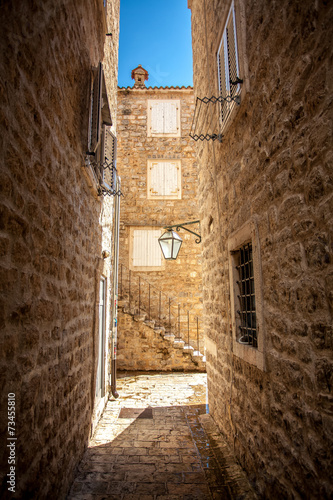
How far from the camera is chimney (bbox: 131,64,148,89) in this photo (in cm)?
1232

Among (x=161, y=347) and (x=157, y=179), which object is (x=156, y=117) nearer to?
(x=157, y=179)

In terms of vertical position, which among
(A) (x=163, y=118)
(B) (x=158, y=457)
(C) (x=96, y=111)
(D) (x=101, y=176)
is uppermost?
(A) (x=163, y=118)

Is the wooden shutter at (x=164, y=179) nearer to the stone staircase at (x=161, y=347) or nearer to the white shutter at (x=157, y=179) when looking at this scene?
the white shutter at (x=157, y=179)

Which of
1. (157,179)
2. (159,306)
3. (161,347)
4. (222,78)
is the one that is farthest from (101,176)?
(157,179)

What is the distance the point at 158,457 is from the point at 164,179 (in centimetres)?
926

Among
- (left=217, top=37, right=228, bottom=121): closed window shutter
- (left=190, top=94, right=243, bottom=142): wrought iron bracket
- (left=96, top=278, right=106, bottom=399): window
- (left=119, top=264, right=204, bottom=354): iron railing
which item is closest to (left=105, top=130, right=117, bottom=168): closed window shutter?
(left=190, top=94, right=243, bottom=142): wrought iron bracket

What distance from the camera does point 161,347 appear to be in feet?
29.2

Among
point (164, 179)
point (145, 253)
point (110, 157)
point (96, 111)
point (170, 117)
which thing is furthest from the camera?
point (170, 117)

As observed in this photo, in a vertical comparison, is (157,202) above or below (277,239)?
above

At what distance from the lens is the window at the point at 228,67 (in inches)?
131

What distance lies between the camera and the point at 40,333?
7.12 feet

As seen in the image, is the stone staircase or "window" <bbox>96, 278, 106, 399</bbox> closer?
"window" <bbox>96, 278, 106, 399</bbox>

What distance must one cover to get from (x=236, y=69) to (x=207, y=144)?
1.67 metres

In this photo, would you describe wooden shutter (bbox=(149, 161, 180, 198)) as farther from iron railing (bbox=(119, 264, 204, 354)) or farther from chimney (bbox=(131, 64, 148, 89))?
chimney (bbox=(131, 64, 148, 89))
